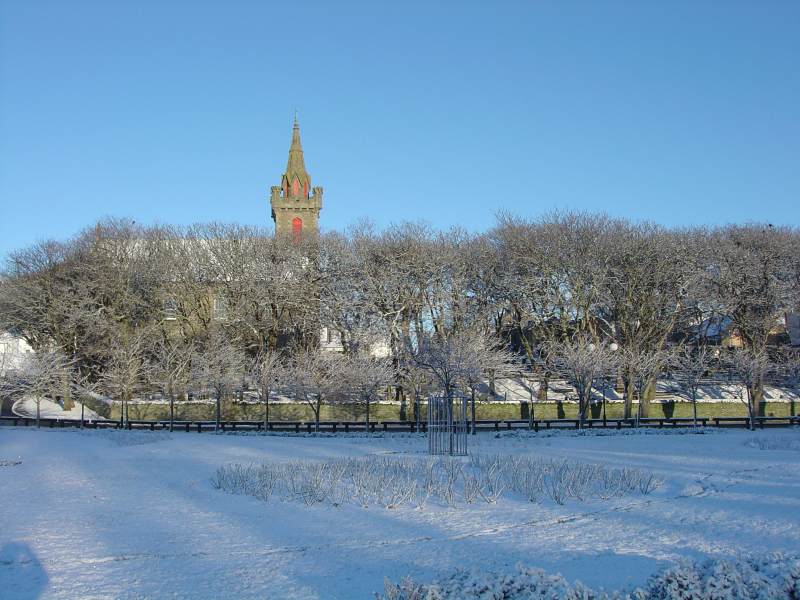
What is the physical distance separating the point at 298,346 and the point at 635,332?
2073cm

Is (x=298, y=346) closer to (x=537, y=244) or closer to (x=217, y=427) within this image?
(x=217, y=427)

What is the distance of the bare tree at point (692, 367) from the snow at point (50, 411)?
33869 millimetres

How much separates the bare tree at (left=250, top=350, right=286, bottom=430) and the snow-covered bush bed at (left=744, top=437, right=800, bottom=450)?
22952 mm

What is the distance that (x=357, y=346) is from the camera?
4522cm

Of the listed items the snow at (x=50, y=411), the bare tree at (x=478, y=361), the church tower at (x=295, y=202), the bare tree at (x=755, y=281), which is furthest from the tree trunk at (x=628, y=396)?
the church tower at (x=295, y=202)

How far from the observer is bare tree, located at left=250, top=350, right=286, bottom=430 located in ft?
132

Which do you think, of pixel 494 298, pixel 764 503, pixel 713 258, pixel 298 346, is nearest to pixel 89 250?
pixel 298 346

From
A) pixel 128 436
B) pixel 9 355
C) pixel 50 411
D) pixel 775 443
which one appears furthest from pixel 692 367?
pixel 9 355

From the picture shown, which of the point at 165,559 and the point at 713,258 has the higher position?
the point at 713,258

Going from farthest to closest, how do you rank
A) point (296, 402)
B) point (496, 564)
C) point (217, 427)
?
point (296, 402) < point (217, 427) < point (496, 564)

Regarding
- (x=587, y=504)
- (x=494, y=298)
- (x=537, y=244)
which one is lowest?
(x=587, y=504)

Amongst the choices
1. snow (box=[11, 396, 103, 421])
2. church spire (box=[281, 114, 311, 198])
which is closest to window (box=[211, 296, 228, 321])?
snow (box=[11, 396, 103, 421])

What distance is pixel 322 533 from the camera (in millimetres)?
13273

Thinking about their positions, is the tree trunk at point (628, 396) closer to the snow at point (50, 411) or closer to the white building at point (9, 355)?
the snow at point (50, 411)
